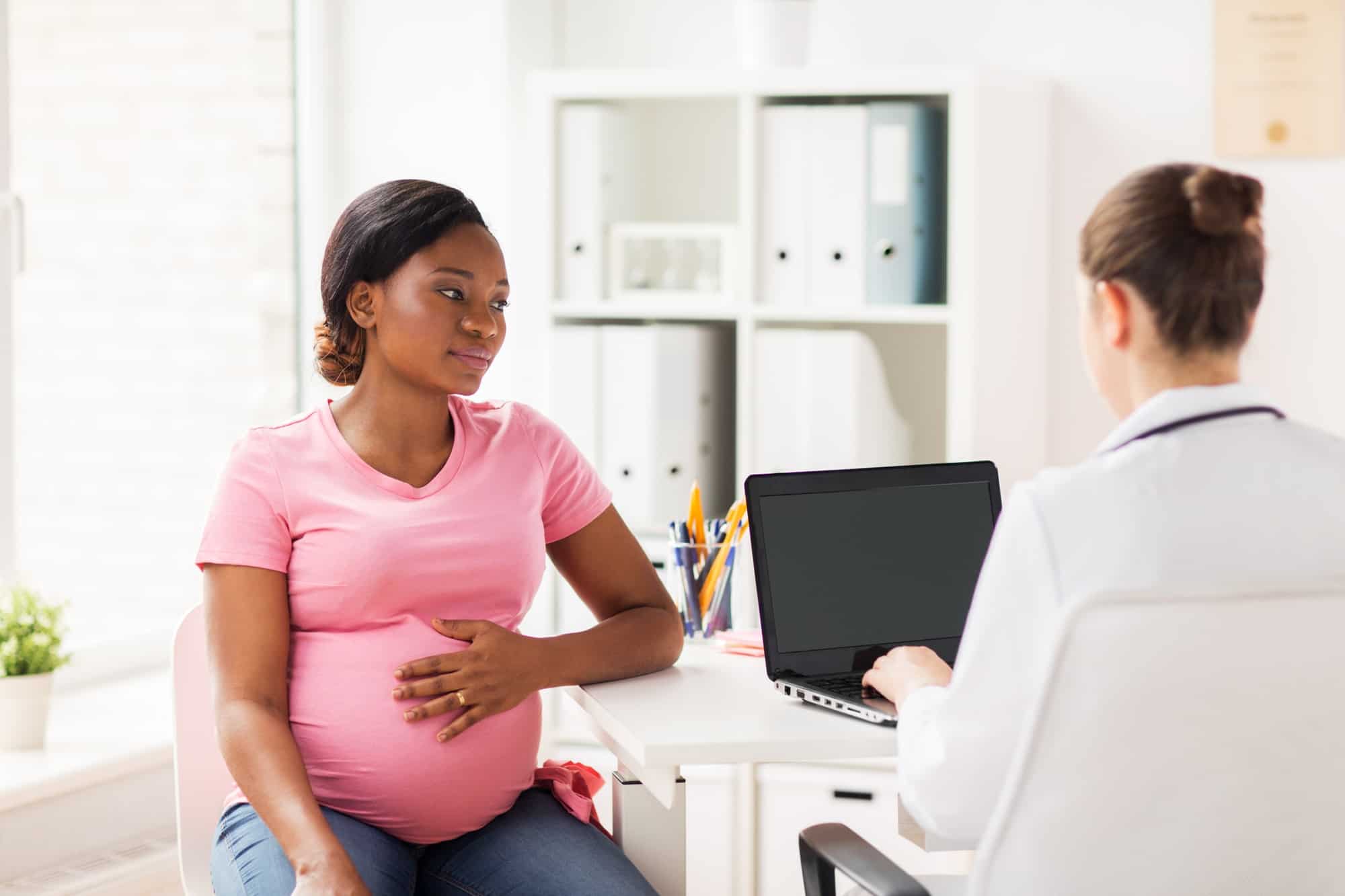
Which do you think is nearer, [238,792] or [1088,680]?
[1088,680]

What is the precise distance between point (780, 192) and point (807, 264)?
140 mm

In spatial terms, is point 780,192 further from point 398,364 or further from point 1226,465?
point 1226,465

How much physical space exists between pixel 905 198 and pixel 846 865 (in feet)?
4.98

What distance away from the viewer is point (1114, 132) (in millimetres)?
2727

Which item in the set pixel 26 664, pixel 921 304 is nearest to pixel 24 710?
pixel 26 664

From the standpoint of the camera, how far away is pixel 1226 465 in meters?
1.04

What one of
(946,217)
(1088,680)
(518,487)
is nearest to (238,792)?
(518,487)

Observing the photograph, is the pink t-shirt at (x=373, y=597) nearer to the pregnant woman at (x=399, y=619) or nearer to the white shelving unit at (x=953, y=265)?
the pregnant woman at (x=399, y=619)

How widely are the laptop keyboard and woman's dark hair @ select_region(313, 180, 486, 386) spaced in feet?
2.22

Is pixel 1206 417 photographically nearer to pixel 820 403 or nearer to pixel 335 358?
pixel 335 358

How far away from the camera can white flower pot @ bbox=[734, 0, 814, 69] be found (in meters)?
2.59

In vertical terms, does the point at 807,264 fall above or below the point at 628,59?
below

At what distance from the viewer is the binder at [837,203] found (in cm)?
250

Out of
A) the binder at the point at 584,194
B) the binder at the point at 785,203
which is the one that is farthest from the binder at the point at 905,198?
the binder at the point at 584,194
